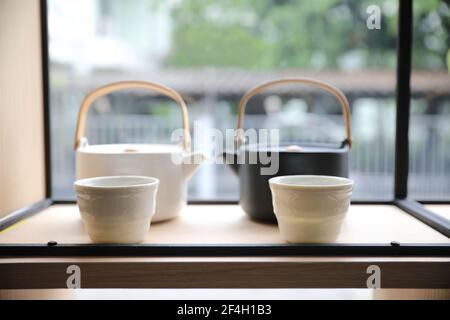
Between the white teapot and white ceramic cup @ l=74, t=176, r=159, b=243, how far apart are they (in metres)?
0.11

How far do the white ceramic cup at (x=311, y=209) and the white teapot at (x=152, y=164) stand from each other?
18 cm

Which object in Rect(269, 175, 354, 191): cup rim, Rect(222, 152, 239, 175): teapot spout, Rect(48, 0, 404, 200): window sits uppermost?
Rect(48, 0, 404, 200): window

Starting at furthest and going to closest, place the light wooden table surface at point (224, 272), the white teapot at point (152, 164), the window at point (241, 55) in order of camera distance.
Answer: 1. the window at point (241, 55)
2. the white teapot at point (152, 164)
3. the light wooden table surface at point (224, 272)

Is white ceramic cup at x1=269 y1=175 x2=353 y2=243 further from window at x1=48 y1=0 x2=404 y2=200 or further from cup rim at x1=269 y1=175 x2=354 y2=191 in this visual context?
window at x1=48 y1=0 x2=404 y2=200

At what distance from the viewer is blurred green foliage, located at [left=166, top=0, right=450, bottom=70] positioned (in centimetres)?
423

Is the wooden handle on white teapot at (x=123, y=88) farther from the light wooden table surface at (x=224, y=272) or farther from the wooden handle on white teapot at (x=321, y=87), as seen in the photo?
the light wooden table surface at (x=224, y=272)

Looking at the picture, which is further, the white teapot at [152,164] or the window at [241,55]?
the window at [241,55]

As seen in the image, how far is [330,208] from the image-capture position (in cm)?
47

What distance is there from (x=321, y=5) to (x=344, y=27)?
335mm

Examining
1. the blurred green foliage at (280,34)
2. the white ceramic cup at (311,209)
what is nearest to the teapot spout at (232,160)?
the white ceramic cup at (311,209)

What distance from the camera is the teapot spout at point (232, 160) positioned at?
0.65m

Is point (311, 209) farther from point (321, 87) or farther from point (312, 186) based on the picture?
point (321, 87)

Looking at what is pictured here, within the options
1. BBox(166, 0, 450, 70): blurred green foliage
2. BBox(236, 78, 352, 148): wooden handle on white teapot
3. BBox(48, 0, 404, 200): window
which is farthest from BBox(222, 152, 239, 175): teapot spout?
BBox(166, 0, 450, 70): blurred green foliage

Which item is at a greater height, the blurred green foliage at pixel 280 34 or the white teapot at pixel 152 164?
the blurred green foliage at pixel 280 34
